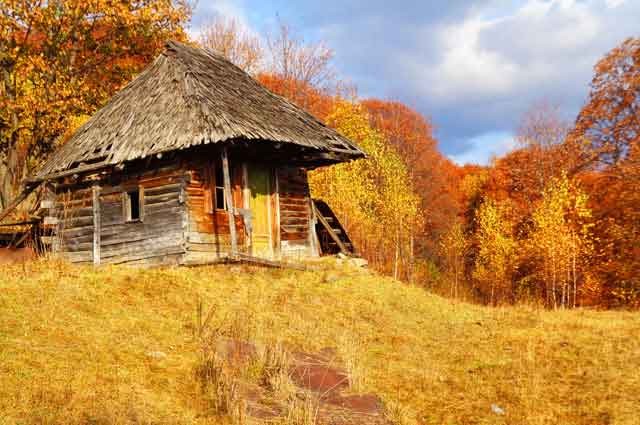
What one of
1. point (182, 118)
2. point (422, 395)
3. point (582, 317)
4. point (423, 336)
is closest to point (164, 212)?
point (182, 118)

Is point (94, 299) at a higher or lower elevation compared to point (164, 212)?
lower

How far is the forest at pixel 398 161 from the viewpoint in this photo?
20.7m

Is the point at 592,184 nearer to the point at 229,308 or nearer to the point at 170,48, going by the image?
the point at 170,48

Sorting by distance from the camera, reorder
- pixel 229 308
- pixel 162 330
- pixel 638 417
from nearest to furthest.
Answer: pixel 638 417, pixel 162 330, pixel 229 308

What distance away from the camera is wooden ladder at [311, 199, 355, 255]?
1933 centimetres

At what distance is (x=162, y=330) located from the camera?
895 centimetres

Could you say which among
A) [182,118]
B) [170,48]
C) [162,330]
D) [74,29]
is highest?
[74,29]

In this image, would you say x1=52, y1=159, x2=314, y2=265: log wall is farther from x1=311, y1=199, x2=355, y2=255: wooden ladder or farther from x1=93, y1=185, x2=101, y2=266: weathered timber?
x1=311, y1=199, x2=355, y2=255: wooden ladder

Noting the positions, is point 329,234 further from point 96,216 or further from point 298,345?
point 298,345

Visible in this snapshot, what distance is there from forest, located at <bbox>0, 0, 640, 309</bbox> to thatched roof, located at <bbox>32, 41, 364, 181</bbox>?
4250 mm

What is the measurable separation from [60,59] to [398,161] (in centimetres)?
1795

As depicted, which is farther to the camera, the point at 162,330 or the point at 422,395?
the point at 162,330

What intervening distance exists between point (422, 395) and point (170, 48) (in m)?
14.2

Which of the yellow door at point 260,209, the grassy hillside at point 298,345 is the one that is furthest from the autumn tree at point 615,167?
the yellow door at point 260,209
